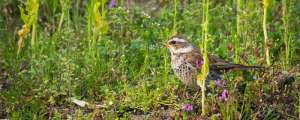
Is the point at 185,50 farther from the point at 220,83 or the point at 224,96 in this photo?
the point at 224,96

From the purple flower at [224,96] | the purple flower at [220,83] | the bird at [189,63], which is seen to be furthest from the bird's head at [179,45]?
the purple flower at [224,96]

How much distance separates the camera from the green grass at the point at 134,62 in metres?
7.23

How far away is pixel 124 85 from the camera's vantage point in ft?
25.3

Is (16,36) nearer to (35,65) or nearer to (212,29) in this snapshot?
(35,65)

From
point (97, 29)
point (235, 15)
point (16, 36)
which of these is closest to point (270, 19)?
point (235, 15)

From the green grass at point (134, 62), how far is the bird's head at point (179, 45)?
0.09 meters

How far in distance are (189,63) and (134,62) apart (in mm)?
851

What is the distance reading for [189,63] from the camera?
7.74 metres

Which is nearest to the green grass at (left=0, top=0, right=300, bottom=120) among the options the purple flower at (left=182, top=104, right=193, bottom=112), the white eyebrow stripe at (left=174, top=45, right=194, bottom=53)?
the purple flower at (left=182, top=104, right=193, bottom=112)

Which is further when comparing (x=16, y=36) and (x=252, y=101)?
(x=16, y=36)

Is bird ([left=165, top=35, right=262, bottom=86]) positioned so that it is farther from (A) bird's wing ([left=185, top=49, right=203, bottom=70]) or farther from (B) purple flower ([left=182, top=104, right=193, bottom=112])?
(B) purple flower ([left=182, top=104, right=193, bottom=112])

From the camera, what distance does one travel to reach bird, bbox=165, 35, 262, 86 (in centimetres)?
748

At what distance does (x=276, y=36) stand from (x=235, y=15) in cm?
79

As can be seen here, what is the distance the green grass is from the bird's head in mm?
91
